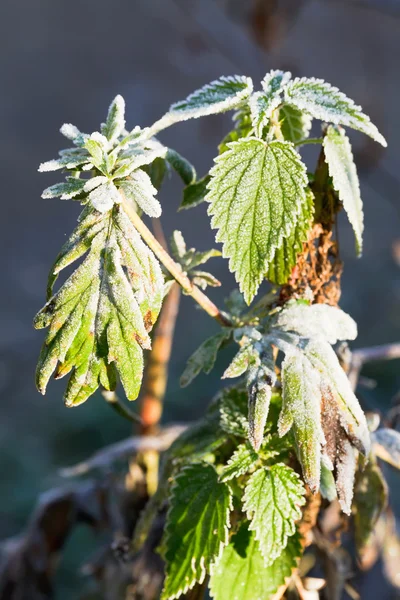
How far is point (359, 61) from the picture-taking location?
16.5ft

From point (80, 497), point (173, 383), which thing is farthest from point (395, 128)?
point (80, 497)

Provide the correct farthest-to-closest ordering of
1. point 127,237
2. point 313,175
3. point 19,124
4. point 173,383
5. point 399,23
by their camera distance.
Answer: point 399,23, point 19,124, point 173,383, point 313,175, point 127,237

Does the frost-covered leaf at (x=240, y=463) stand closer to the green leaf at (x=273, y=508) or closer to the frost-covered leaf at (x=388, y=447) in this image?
the green leaf at (x=273, y=508)

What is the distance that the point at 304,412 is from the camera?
551mm

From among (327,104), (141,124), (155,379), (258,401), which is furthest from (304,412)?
(141,124)

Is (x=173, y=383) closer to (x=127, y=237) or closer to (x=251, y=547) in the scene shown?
(x=251, y=547)

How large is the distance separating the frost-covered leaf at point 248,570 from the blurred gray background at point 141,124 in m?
0.97

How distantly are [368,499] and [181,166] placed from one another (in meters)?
0.42

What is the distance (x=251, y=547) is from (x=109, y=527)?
523 millimetres

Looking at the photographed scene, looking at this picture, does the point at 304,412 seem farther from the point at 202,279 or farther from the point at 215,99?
the point at 215,99

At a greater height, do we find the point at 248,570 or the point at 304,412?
the point at 304,412

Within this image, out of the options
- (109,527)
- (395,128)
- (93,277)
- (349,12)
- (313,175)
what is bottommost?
(109,527)

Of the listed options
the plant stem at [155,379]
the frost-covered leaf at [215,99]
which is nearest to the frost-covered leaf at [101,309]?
the frost-covered leaf at [215,99]

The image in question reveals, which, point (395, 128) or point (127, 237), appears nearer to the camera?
point (127, 237)
